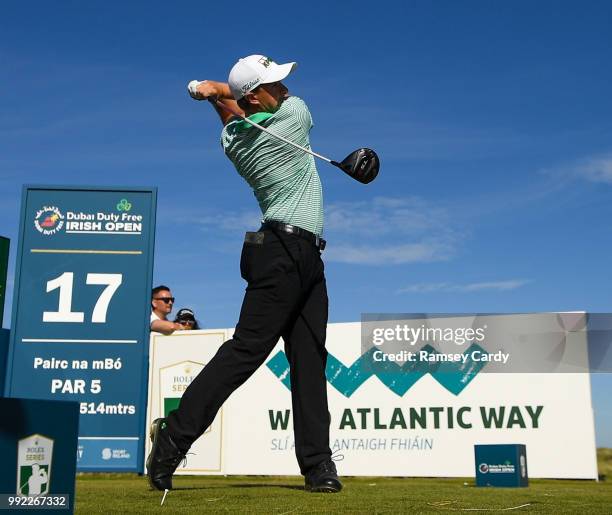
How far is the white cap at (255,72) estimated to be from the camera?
3.46m

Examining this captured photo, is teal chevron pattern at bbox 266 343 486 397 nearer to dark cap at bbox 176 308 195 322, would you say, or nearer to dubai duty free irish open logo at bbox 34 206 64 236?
dark cap at bbox 176 308 195 322

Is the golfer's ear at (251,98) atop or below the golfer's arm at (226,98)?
below

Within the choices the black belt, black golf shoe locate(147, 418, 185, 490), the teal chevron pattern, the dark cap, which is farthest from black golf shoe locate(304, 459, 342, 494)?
the dark cap

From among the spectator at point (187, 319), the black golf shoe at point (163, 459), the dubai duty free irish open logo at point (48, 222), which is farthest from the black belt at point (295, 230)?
the spectator at point (187, 319)

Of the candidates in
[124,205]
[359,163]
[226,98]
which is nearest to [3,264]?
[226,98]

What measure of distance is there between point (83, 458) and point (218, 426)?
1.60 meters

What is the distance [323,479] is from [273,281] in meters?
0.93

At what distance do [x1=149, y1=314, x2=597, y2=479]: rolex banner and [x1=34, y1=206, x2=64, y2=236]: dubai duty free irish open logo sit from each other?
6.14 ft

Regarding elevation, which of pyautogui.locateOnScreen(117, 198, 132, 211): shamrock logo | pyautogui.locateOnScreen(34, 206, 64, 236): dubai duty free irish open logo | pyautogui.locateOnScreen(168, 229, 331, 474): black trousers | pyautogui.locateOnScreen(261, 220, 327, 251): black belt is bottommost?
pyautogui.locateOnScreen(168, 229, 331, 474): black trousers

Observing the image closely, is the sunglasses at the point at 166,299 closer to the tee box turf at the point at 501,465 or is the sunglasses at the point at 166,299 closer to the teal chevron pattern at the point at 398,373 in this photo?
the teal chevron pattern at the point at 398,373

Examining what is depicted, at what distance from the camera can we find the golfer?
3359 mm

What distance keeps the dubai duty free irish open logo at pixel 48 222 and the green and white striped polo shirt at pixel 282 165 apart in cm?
497

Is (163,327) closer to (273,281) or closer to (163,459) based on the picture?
(163,459)

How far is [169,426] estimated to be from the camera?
337 cm
